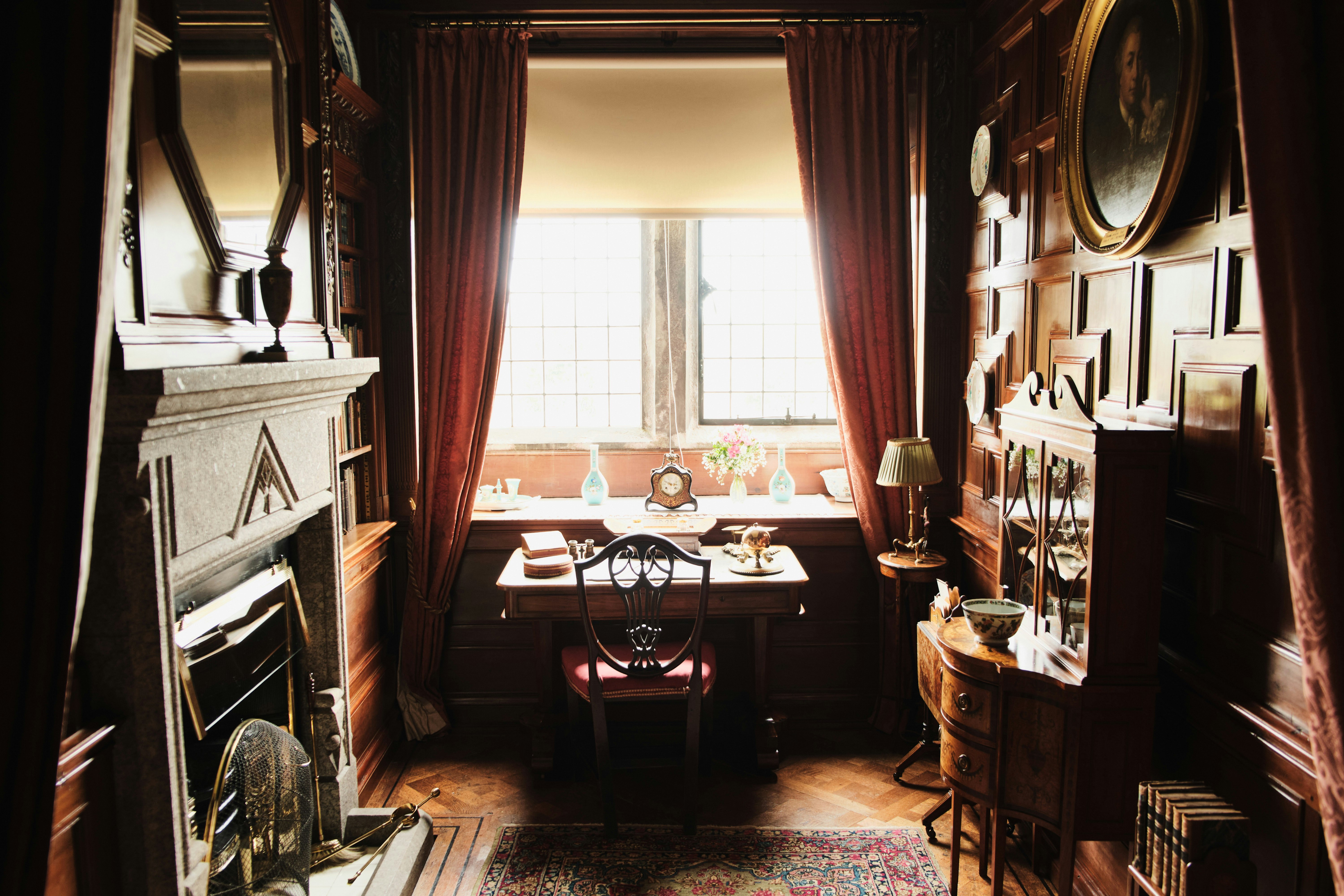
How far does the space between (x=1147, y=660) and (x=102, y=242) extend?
230cm

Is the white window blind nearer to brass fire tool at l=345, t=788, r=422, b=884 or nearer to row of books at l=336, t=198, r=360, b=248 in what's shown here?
row of books at l=336, t=198, r=360, b=248

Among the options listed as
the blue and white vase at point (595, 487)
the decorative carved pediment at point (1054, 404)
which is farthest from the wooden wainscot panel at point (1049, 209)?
the blue and white vase at point (595, 487)

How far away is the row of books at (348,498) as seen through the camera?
11.5ft

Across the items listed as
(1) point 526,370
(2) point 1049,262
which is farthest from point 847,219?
(1) point 526,370

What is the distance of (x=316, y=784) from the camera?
2752mm

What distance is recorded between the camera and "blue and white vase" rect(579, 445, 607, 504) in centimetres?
410

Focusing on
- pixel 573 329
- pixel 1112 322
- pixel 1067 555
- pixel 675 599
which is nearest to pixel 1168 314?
pixel 1112 322

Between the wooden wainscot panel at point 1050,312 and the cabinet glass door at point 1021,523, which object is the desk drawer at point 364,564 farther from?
the wooden wainscot panel at point 1050,312

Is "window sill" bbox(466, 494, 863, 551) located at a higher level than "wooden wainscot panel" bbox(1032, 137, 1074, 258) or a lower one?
lower

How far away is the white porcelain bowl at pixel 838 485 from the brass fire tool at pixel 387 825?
2234mm

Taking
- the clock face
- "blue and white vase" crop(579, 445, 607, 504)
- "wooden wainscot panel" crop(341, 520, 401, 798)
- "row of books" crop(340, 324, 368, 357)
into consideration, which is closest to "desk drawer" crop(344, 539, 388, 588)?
"wooden wainscot panel" crop(341, 520, 401, 798)

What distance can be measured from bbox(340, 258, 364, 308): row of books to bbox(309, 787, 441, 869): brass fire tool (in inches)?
75.3

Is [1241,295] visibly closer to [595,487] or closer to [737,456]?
[737,456]

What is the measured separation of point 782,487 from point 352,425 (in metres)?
1.98
